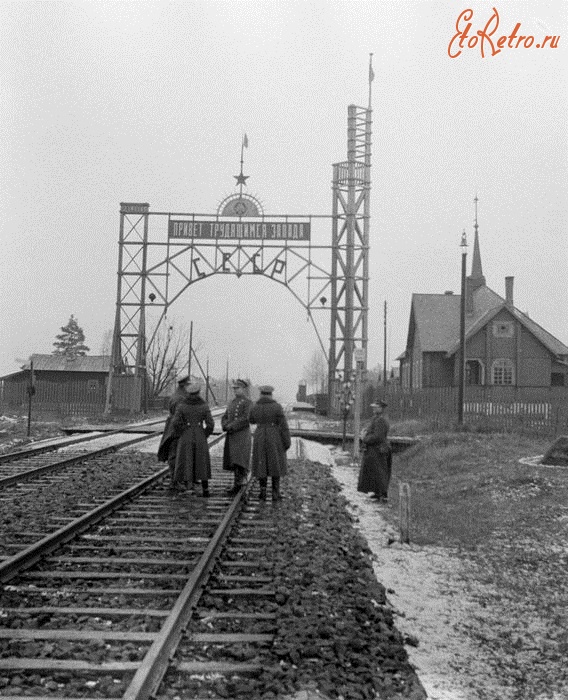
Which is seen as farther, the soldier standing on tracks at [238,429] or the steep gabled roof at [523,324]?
the steep gabled roof at [523,324]

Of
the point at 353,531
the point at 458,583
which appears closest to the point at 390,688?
the point at 458,583

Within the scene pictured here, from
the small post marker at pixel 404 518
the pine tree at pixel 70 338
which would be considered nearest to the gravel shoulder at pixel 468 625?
the small post marker at pixel 404 518

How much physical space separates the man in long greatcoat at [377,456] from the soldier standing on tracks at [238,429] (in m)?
2.03

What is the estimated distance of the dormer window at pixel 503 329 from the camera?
46.8 meters

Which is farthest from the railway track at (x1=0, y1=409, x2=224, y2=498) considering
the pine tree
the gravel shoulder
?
the pine tree

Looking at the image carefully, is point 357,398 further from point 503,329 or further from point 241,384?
point 503,329

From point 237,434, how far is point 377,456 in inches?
98.2

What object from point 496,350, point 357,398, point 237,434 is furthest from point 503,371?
point 237,434

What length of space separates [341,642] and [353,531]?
14.7 feet

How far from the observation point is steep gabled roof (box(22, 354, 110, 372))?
60.7 metres

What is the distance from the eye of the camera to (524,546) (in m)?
9.17

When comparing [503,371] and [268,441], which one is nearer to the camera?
[268,441]

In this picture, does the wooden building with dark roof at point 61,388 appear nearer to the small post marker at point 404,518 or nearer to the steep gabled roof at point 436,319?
the steep gabled roof at point 436,319

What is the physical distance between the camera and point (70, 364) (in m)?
61.8
